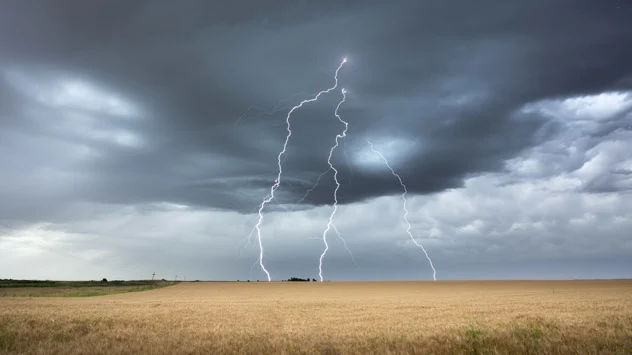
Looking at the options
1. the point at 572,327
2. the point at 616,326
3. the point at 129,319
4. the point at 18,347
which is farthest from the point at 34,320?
the point at 616,326

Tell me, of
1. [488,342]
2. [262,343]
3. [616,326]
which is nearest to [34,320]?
[262,343]

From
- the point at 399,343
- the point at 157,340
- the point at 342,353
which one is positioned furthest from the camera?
the point at 157,340

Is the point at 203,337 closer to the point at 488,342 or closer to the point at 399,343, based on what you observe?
the point at 399,343

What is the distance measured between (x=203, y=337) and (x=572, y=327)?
44.8 feet

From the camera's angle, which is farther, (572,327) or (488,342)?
(572,327)

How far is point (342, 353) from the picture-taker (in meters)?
11.4

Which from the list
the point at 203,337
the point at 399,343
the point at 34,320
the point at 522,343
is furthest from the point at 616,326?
the point at 34,320

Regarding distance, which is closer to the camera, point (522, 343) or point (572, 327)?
point (522, 343)

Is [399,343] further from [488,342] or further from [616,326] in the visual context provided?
[616,326]

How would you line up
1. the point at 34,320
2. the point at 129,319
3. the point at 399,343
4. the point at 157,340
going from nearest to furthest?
the point at 399,343 → the point at 157,340 → the point at 34,320 → the point at 129,319

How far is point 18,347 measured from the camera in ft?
45.9

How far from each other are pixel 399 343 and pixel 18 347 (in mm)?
12476

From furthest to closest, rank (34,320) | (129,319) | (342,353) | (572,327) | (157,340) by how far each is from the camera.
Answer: (129,319)
(34,320)
(572,327)
(157,340)
(342,353)

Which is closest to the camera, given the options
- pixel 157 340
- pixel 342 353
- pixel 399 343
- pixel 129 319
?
pixel 342 353
